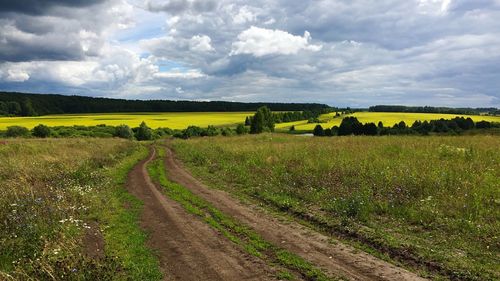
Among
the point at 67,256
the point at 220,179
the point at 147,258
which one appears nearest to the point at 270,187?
the point at 220,179

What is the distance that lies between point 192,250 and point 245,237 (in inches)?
58.8

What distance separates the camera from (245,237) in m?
9.19

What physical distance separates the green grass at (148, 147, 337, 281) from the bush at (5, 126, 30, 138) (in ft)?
179

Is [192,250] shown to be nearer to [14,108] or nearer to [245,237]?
[245,237]

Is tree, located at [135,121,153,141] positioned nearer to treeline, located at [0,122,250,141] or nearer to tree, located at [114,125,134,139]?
treeline, located at [0,122,250,141]

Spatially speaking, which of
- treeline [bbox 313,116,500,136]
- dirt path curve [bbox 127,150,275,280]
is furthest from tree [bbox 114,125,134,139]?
dirt path curve [bbox 127,150,275,280]

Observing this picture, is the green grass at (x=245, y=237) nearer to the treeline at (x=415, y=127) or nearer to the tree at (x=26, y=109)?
the treeline at (x=415, y=127)

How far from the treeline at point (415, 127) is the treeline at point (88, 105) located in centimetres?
8867

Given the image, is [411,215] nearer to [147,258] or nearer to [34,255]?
[147,258]

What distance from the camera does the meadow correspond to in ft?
26.0

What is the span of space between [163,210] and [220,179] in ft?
23.0

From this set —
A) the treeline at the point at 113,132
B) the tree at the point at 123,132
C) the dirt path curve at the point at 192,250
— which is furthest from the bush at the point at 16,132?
the dirt path curve at the point at 192,250

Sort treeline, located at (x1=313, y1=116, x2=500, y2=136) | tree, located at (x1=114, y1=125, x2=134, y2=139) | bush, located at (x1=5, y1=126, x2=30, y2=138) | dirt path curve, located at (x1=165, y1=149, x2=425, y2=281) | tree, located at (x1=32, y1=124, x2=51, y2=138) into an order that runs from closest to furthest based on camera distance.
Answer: dirt path curve, located at (x1=165, y1=149, x2=425, y2=281)
treeline, located at (x1=313, y1=116, x2=500, y2=136)
bush, located at (x1=5, y1=126, x2=30, y2=138)
tree, located at (x1=32, y1=124, x2=51, y2=138)
tree, located at (x1=114, y1=125, x2=134, y2=139)

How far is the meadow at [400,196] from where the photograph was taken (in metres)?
7.92
